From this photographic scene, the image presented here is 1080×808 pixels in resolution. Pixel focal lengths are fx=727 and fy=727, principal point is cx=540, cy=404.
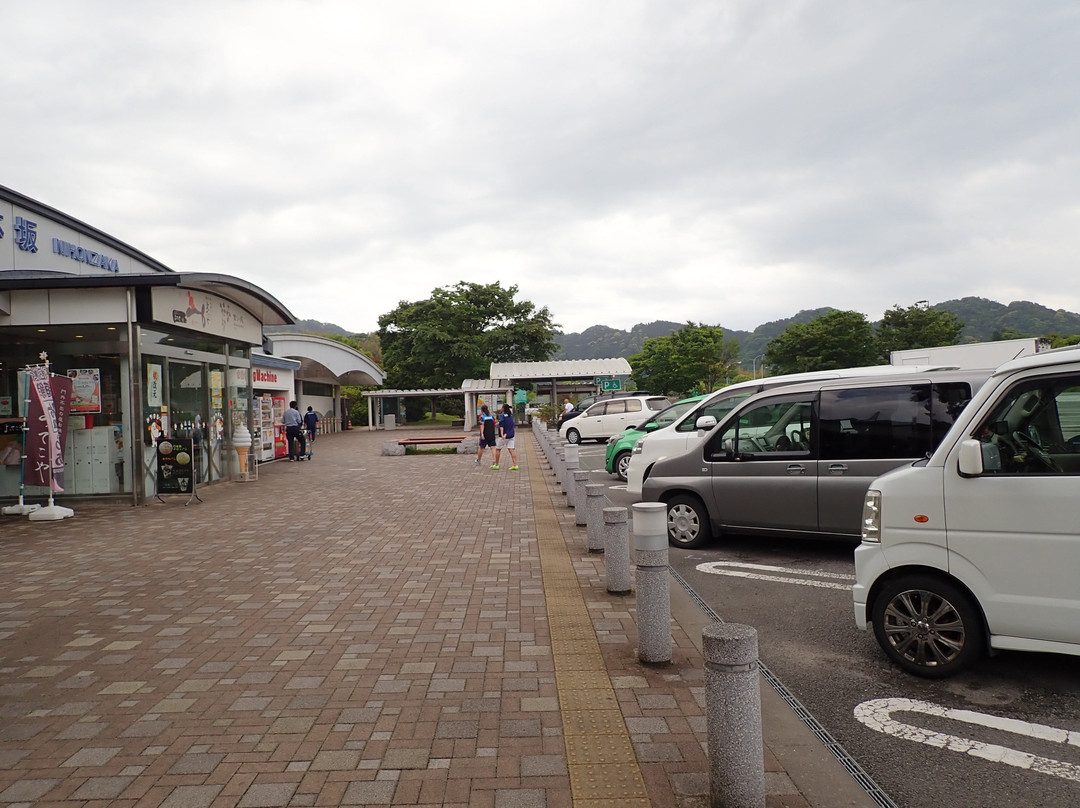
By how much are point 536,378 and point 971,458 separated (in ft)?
116

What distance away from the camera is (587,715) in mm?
3900

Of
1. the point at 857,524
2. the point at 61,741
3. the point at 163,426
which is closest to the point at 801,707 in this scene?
the point at 857,524

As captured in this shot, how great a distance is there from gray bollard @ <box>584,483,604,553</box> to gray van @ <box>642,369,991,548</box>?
2.46 feet

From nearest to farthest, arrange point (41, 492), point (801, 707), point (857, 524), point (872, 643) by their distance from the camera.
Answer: point (801, 707) → point (872, 643) → point (857, 524) → point (41, 492)

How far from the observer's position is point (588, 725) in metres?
3.78

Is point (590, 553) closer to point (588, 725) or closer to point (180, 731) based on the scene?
point (588, 725)

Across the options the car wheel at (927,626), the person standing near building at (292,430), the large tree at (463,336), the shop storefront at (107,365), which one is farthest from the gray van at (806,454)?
the large tree at (463,336)

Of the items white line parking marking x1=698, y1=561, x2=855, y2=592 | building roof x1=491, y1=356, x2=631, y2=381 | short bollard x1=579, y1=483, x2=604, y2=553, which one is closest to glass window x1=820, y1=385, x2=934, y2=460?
white line parking marking x1=698, y1=561, x2=855, y2=592

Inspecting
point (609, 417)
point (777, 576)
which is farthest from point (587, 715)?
point (609, 417)

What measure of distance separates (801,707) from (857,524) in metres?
3.33

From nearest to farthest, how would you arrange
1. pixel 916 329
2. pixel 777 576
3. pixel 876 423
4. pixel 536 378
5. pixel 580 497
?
pixel 777 576
pixel 876 423
pixel 580 497
pixel 536 378
pixel 916 329

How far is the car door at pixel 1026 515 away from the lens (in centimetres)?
385

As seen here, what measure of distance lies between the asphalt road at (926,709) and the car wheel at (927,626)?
13 centimetres

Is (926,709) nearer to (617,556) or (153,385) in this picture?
(617,556)
